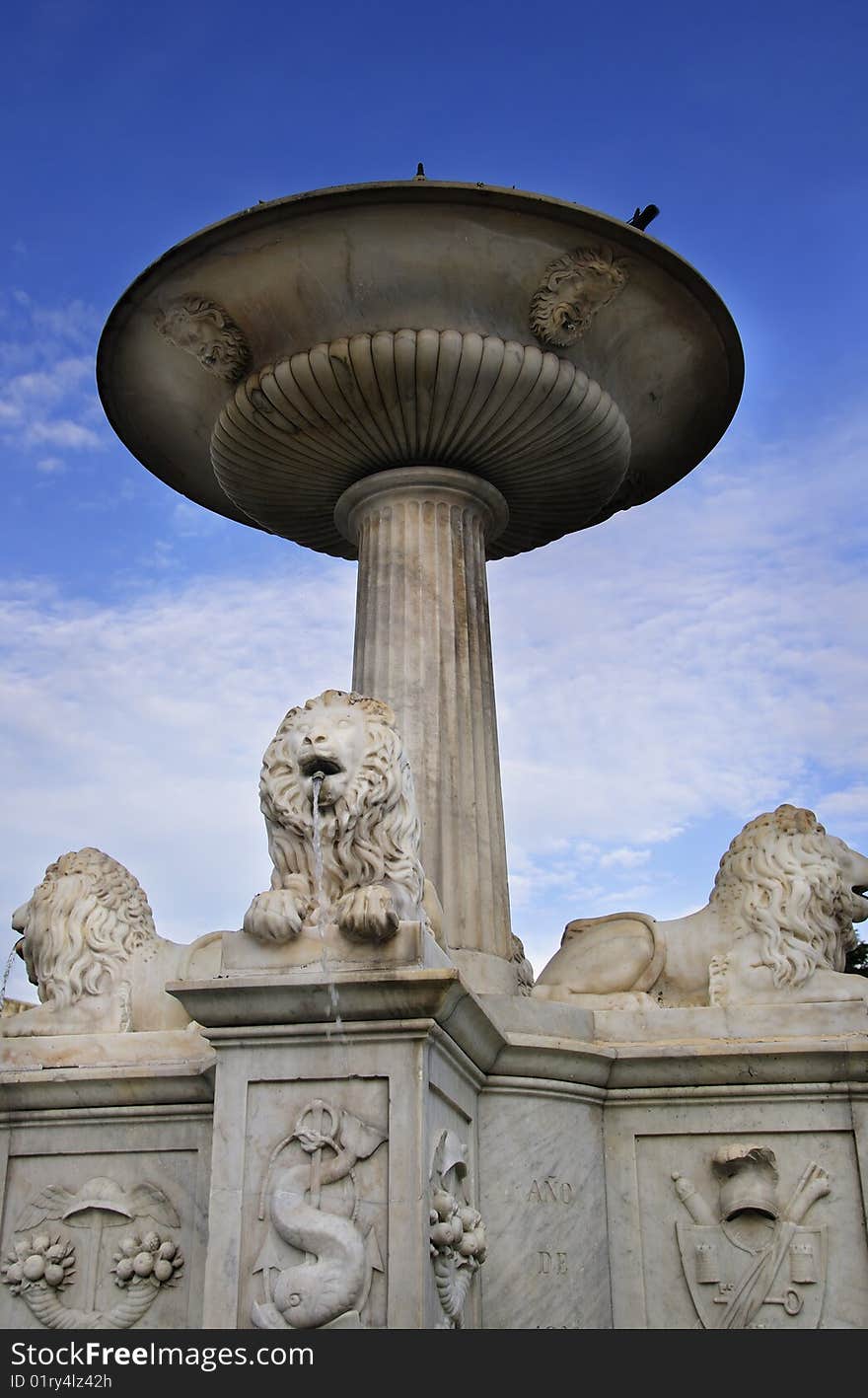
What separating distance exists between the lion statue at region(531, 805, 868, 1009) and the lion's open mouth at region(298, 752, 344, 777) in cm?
262

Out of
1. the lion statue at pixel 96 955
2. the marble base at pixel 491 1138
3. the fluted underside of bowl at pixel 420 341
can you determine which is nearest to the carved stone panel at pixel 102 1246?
the marble base at pixel 491 1138

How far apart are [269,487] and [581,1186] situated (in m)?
4.96

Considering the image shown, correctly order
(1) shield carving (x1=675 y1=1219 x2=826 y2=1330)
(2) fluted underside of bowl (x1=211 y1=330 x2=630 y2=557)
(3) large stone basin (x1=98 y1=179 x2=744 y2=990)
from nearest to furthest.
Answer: (1) shield carving (x1=675 y1=1219 x2=826 y2=1330) < (3) large stone basin (x1=98 y1=179 x2=744 y2=990) < (2) fluted underside of bowl (x1=211 y1=330 x2=630 y2=557)

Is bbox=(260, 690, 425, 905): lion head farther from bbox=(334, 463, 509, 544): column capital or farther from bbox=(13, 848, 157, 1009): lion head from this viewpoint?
bbox=(334, 463, 509, 544): column capital

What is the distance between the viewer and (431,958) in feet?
17.8

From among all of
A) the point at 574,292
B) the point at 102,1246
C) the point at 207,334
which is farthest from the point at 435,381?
the point at 102,1246

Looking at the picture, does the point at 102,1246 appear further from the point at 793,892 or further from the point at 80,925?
the point at 793,892

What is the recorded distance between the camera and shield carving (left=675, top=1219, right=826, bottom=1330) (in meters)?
6.37

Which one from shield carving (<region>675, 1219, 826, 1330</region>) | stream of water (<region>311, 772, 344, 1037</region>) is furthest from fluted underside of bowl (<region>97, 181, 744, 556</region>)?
shield carving (<region>675, 1219, 826, 1330</region>)

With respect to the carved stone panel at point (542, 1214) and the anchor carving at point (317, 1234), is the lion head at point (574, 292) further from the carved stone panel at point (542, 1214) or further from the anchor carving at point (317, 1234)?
the anchor carving at point (317, 1234)

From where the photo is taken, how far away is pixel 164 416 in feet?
32.3

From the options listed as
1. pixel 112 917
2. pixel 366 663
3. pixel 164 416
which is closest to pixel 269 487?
pixel 164 416

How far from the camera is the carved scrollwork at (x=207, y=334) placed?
8.59 meters

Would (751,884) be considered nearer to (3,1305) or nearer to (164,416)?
(3,1305)
